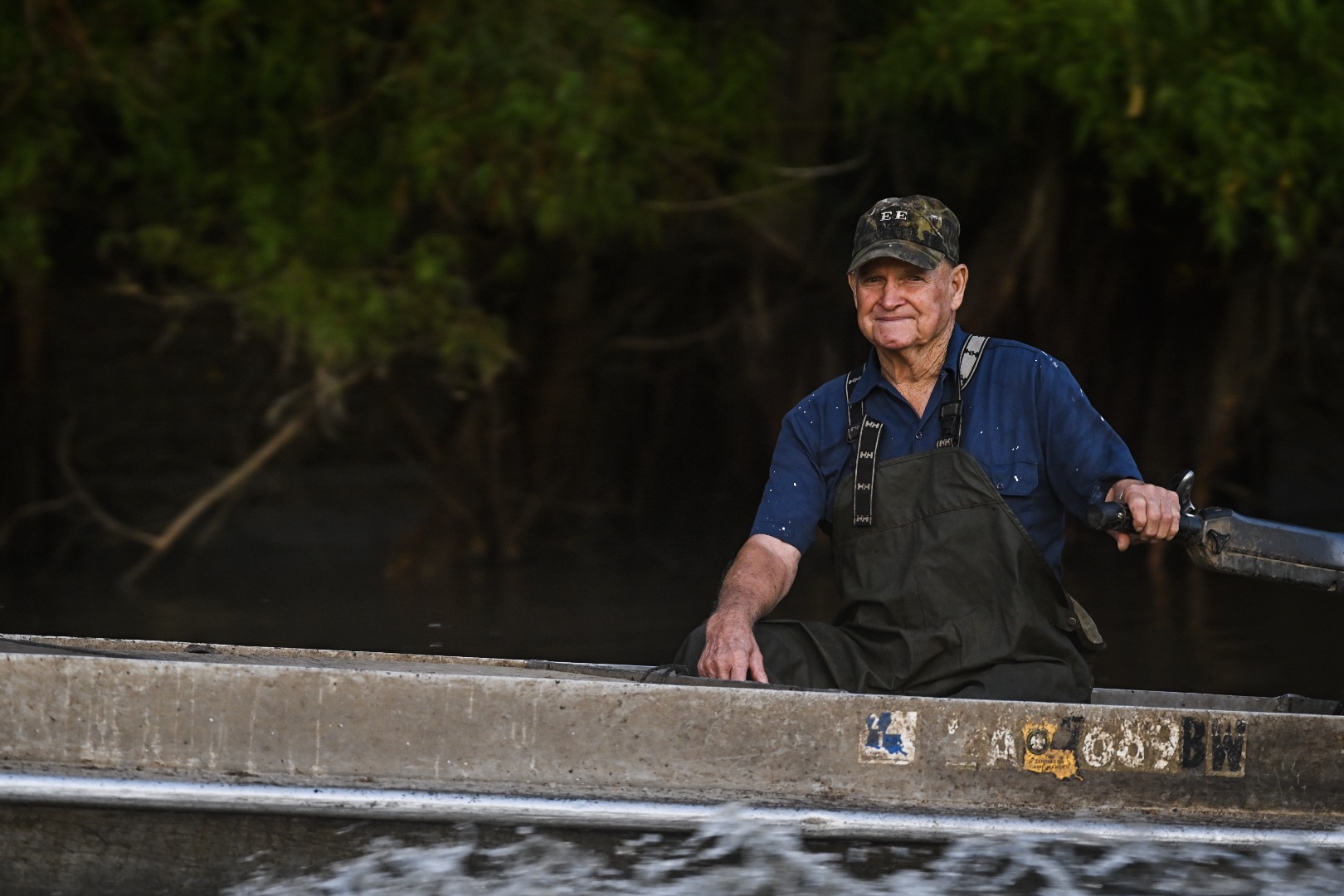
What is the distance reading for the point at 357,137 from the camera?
6.05m

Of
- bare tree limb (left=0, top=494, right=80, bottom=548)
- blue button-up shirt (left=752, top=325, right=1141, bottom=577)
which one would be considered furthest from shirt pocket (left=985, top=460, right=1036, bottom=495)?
bare tree limb (left=0, top=494, right=80, bottom=548)

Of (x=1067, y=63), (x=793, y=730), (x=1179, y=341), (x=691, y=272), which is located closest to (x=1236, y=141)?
(x=1067, y=63)

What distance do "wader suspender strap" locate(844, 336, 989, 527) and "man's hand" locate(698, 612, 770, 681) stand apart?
0.30 m

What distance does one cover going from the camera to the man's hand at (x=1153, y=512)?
2.65m

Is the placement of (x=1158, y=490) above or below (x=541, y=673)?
above

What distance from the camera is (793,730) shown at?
106 inches

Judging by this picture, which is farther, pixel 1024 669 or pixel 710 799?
pixel 1024 669

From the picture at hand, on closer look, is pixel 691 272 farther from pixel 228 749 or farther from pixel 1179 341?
pixel 228 749

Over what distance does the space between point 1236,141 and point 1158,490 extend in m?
3.09

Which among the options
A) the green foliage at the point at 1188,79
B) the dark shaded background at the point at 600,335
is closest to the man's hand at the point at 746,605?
the dark shaded background at the point at 600,335

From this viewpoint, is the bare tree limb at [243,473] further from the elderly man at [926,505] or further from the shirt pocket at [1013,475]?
the shirt pocket at [1013,475]

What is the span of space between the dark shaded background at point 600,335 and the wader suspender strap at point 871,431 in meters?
2.55

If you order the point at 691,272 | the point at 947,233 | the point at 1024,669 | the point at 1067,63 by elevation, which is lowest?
the point at 1024,669

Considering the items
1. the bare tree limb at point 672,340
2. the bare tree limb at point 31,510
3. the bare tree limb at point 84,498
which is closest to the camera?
the bare tree limb at point 84,498
